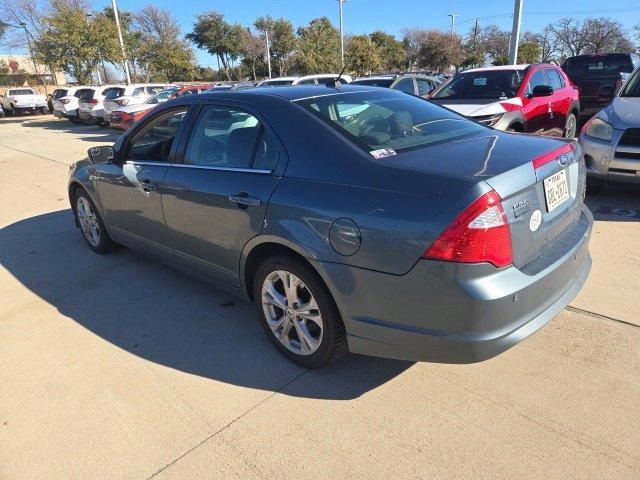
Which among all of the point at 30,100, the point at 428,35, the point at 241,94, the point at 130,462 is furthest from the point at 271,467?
the point at 428,35

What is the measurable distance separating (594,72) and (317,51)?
34.2m

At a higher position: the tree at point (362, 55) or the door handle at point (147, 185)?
the tree at point (362, 55)

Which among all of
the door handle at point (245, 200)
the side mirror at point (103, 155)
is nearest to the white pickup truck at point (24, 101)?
the side mirror at point (103, 155)

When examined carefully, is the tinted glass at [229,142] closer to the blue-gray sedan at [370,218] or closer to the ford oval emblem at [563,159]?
the blue-gray sedan at [370,218]

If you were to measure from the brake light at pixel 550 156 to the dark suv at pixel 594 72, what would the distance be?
9.56 m

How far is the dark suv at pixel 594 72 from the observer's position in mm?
10922

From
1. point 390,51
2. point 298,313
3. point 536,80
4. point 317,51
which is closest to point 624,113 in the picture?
point 536,80

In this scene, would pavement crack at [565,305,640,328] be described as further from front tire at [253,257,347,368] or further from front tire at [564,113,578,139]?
front tire at [564,113,578,139]

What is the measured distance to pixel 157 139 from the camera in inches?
157

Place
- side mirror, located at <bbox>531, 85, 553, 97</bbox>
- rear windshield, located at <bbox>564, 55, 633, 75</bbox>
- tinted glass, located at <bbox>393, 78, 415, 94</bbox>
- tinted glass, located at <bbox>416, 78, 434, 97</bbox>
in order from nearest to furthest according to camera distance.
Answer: side mirror, located at <bbox>531, 85, 553, 97</bbox>
tinted glass, located at <bbox>393, 78, 415, 94</bbox>
tinted glass, located at <bbox>416, 78, 434, 97</bbox>
rear windshield, located at <bbox>564, 55, 633, 75</bbox>

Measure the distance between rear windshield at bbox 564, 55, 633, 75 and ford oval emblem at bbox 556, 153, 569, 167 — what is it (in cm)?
1120

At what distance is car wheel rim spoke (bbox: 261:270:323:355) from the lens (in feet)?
8.83

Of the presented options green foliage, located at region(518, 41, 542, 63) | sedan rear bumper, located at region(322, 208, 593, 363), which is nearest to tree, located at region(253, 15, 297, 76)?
green foliage, located at region(518, 41, 542, 63)

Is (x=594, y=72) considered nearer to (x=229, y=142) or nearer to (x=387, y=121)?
(x=387, y=121)
